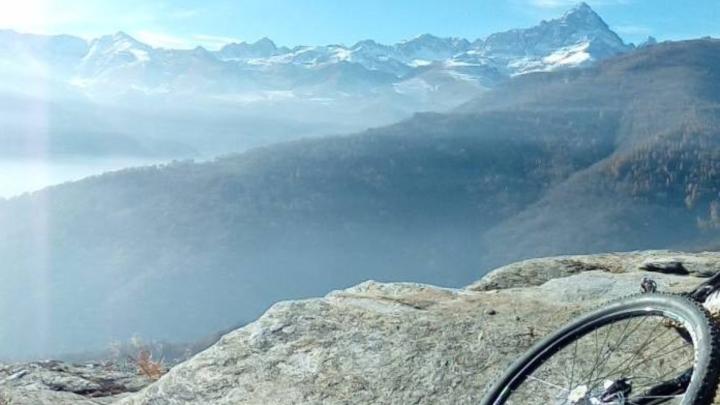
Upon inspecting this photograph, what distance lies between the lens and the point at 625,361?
245 inches

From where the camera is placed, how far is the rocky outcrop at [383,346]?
6832 mm

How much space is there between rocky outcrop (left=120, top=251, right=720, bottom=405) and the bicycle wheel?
1.84 feet

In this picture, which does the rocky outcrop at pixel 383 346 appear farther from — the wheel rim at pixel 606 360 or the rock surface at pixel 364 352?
the wheel rim at pixel 606 360

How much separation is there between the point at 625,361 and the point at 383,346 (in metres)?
2.22

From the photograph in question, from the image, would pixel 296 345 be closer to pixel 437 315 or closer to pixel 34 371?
pixel 437 315

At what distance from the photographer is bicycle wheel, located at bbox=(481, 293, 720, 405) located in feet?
15.9

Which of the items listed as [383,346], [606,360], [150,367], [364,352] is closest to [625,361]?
[606,360]

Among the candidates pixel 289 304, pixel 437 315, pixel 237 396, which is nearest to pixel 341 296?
pixel 289 304

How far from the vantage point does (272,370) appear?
24.2 feet

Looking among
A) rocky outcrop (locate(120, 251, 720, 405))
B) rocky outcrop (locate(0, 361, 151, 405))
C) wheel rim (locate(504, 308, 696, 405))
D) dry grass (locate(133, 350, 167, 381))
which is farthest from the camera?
dry grass (locate(133, 350, 167, 381))

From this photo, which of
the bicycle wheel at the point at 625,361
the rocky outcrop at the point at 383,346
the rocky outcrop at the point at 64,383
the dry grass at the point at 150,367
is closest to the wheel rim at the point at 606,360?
the bicycle wheel at the point at 625,361

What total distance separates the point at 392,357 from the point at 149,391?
2302mm

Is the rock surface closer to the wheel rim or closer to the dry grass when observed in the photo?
the dry grass

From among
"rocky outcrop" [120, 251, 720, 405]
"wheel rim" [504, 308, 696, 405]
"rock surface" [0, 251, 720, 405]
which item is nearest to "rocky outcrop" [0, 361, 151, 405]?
"rock surface" [0, 251, 720, 405]
